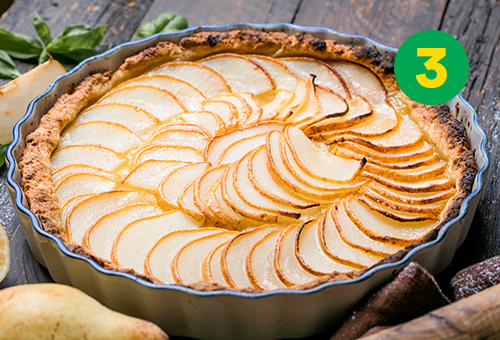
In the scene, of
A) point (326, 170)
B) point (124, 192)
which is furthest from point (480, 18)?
point (124, 192)

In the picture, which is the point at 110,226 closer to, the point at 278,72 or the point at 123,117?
the point at 123,117

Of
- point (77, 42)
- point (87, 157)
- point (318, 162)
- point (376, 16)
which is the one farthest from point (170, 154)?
point (376, 16)

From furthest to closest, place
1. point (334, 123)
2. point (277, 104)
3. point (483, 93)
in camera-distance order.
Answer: point (483, 93), point (277, 104), point (334, 123)

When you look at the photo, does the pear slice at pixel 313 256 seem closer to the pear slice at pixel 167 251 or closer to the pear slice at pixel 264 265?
the pear slice at pixel 264 265

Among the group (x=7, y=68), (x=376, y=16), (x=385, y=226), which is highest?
(x=376, y=16)

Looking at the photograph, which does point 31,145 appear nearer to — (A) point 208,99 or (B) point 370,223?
(A) point 208,99

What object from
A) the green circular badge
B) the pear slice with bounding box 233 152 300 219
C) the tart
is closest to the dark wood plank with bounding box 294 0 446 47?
the tart
